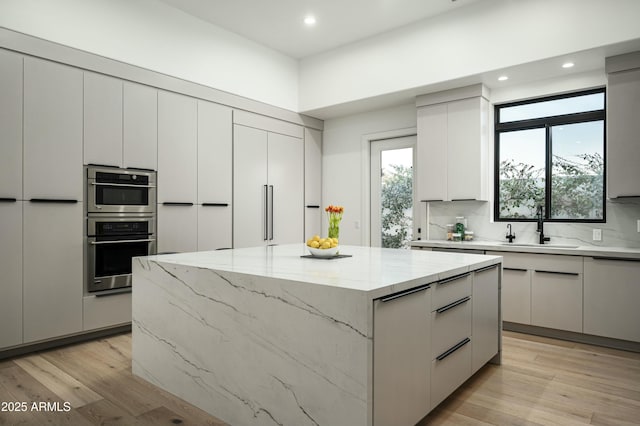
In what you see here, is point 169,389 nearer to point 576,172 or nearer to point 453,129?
point 453,129

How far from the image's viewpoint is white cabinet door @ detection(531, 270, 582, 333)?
3.67 m

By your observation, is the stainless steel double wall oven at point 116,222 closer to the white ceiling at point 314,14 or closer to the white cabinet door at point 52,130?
the white cabinet door at point 52,130

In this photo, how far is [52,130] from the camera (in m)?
3.41

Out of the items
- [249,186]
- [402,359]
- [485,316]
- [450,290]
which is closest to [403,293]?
[402,359]

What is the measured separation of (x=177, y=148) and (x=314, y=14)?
2037 millimetres

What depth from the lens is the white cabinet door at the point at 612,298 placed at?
11.2 ft

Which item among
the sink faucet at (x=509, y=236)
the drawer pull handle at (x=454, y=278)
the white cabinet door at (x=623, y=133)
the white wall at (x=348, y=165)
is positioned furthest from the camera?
the white wall at (x=348, y=165)

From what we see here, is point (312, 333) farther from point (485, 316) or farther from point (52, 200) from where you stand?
point (52, 200)

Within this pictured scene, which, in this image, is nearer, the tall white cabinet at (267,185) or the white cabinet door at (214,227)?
the white cabinet door at (214,227)

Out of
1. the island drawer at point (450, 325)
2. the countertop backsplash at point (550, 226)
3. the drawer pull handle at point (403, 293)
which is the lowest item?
the island drawer at point (450, 325)

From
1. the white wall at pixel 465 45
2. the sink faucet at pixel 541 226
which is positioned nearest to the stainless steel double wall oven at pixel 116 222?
the white wall at pixel 465 45

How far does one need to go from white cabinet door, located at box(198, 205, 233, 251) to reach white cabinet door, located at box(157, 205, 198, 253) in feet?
0.25

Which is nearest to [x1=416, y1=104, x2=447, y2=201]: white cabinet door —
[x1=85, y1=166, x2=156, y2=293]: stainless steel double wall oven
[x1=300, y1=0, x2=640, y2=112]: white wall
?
[x1=300, y1=0, x2=640, y2=112]: white wall

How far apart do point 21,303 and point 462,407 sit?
328 cm
